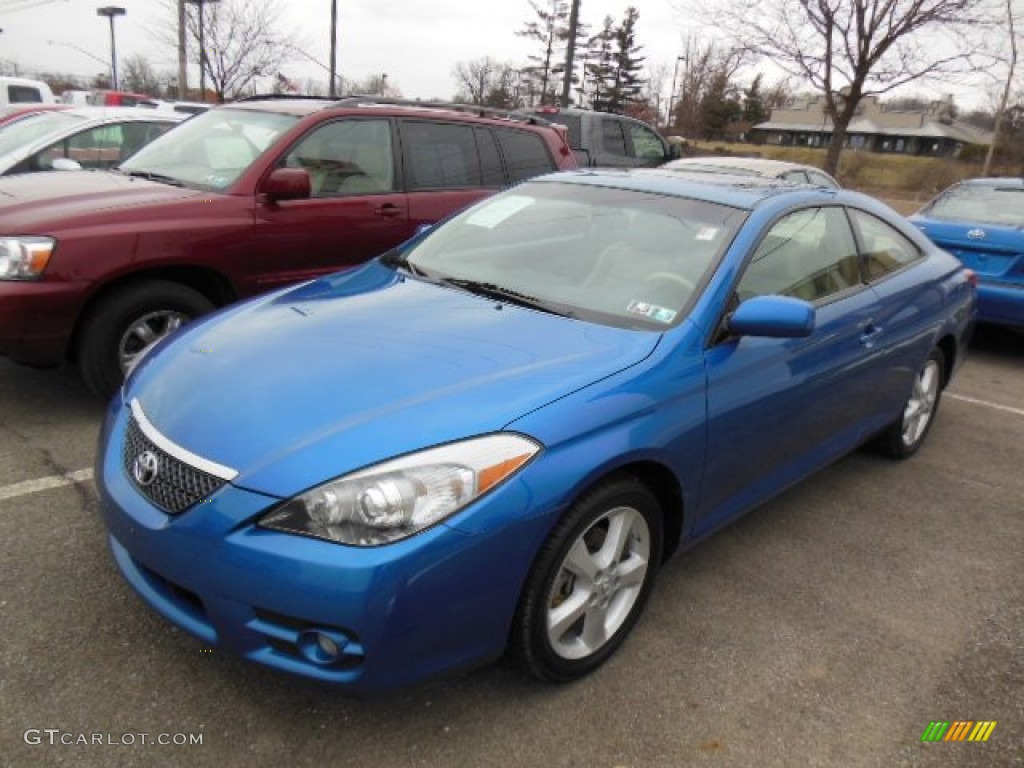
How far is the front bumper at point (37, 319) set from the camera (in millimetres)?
3760

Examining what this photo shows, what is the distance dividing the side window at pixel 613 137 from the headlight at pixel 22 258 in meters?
9.24

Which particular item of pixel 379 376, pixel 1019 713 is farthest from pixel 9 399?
pixel 1019 713

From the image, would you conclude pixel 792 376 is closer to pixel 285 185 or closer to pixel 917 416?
pixel 917 416

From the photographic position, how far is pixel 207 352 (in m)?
2.58

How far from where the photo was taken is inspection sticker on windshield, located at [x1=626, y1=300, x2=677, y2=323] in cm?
273

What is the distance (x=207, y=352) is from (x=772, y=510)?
259 cm

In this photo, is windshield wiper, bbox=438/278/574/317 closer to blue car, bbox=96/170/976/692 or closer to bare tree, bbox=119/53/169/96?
blue car, bbox=96/170/976/692

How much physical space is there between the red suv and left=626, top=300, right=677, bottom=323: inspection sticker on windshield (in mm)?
2488

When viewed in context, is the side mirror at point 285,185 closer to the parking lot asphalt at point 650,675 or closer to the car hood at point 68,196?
the car hood at point 68,196

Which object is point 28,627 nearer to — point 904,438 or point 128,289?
point 128,289

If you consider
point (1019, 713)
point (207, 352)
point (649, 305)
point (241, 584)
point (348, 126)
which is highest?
point (348, 126)

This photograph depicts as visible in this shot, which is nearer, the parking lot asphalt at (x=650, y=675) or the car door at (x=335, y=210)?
the parking lot asphalt at (x=650, y=675)

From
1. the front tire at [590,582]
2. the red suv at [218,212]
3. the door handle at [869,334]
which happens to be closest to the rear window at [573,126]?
the red suv at [218,212]

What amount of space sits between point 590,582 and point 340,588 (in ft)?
2.72
